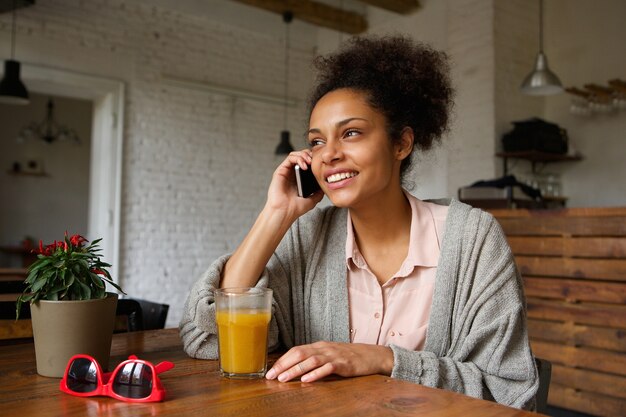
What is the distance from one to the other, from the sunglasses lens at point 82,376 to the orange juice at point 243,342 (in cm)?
23

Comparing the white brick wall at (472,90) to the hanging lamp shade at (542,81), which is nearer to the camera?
the hanging lamp shade at (542,81)

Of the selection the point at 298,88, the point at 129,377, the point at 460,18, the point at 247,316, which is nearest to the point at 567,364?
the point at 247,316

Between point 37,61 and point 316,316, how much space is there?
464 cm

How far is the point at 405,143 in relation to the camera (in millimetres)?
1625

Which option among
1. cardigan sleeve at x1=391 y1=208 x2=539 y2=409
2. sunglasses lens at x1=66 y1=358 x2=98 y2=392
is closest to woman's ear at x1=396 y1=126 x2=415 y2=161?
cardigan sleeve at x1=391 y1=208 x2=539 y2=409

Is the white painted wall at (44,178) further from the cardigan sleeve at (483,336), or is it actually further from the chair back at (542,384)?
the chair back at (542,384)

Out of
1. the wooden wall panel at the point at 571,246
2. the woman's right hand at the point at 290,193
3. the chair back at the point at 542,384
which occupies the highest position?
the woman's right hand at the point at 290,193

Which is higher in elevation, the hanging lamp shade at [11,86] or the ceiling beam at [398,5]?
the ceiling beam at [398,5]

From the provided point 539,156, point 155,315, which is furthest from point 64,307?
point 539,156

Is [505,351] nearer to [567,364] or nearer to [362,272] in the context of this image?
[362,272]

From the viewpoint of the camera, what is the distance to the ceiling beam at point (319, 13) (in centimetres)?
606

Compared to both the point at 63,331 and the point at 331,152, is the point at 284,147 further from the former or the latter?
the point at 63,331

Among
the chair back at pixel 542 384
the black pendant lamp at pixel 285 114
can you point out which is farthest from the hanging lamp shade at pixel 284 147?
the chair back at pixel 542 384

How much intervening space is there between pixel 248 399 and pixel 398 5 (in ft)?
19.1
